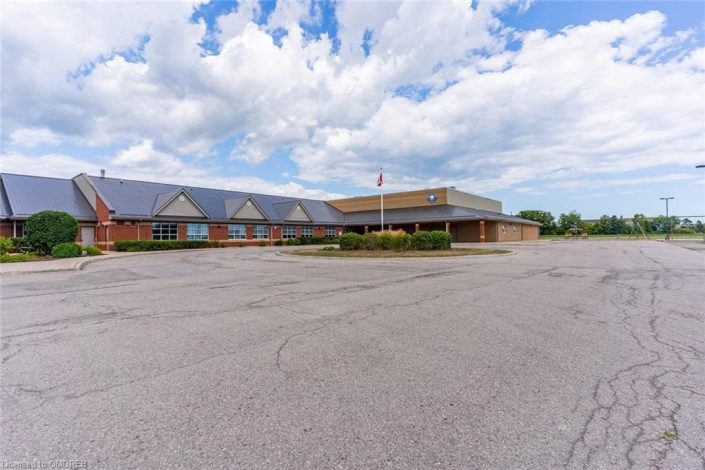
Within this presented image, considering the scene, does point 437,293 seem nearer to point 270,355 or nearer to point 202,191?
point 270,355

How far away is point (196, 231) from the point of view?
37469mm

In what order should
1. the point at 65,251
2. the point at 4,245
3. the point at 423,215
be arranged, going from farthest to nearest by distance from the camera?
the point at 423,215 → the point at 65,251 → the point at 4,245

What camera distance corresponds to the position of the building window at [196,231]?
36.8 meters

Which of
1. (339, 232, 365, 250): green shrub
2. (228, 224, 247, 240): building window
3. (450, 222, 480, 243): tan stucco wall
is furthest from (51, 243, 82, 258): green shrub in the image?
(450, 222, 480, 243): tan stucco wall

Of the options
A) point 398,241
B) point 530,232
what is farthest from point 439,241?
point 530,232

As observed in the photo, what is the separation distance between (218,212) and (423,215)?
25.5 m

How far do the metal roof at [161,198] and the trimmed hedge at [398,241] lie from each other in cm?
2035

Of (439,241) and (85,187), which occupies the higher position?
(85,187)

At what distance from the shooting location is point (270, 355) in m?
4.62

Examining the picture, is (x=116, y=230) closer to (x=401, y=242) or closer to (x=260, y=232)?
(x=260, y=232)

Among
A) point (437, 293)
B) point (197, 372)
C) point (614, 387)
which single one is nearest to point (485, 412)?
point (614, 387)

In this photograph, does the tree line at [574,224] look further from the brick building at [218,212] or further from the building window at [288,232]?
the building window at [288,232]

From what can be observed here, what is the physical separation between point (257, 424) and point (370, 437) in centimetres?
95

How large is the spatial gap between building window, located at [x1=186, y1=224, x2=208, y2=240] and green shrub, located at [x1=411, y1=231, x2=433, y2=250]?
24099mm
